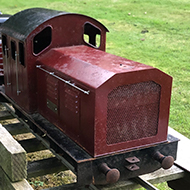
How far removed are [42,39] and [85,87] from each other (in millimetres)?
1916

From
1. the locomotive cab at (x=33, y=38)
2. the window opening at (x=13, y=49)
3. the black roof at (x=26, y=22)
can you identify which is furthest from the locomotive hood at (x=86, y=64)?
the window opening at (x=13, y=49)

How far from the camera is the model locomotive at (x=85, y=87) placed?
425cm

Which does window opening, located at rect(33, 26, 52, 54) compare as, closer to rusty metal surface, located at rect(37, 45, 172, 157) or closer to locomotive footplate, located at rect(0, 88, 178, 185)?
rusty metal surface, located at rect(37, 45, 172, 157)

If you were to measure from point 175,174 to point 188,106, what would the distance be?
3585 mm

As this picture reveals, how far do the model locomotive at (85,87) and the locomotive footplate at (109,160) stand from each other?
61 millimetres

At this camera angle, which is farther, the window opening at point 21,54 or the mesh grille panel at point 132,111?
the window opening at point 21,54

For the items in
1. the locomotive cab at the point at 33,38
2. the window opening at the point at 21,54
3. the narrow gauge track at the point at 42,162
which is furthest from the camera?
the window opening at the point at 21,54

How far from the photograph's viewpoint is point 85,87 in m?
4.30

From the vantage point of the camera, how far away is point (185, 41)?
36.9ft

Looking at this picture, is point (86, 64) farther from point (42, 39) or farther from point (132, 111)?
point (42, 39)

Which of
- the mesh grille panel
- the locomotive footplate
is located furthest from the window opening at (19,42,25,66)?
the mesh grille panel

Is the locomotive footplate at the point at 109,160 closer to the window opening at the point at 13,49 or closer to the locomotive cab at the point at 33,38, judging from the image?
the locomotive cab at the point at 33,38

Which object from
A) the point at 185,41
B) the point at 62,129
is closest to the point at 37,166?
the point at 62,129

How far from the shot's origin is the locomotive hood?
4262 millimetres
